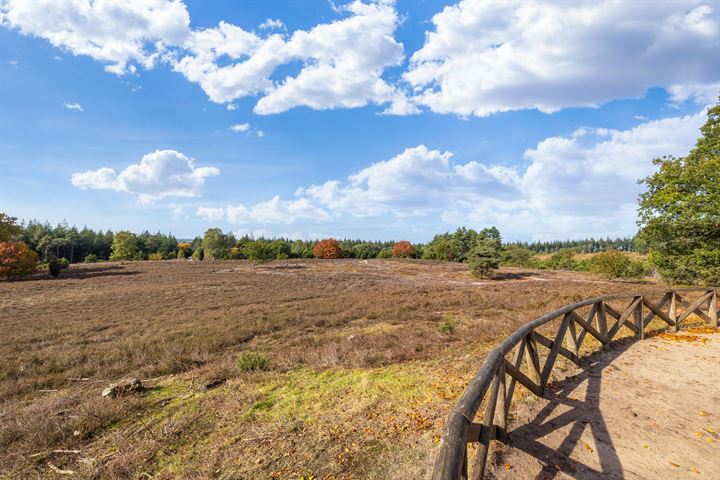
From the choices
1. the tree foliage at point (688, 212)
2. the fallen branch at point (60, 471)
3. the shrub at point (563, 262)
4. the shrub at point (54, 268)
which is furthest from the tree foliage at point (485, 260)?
the shrub at point (54, 268)

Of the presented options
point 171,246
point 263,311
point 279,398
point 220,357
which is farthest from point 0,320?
point 171,246

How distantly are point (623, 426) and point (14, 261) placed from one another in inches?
2381

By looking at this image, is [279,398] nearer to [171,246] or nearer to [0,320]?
[0,320]

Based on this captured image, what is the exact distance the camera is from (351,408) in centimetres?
537

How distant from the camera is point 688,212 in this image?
13.6 m

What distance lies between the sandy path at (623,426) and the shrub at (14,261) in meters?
59.0

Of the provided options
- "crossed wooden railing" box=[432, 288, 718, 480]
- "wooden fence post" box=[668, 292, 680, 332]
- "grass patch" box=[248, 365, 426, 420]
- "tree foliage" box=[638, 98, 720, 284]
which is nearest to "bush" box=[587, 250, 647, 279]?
"tree foliage" box=[638, 98, 720, 284]

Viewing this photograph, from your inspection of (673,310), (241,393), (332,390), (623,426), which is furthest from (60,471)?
(673,310)

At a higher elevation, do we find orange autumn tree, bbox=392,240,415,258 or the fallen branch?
orange autumn tree, bbox=392,240,415,258

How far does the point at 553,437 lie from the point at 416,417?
1.93 m

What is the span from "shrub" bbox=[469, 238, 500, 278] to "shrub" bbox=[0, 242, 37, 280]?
6150 centimetres

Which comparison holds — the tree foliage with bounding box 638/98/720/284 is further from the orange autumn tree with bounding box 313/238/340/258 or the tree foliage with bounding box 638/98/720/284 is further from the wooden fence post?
the orange autumn tree with bounding box 313/238/340/258

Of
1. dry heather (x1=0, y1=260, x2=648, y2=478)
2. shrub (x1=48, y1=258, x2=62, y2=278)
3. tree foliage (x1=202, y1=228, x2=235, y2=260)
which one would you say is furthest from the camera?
tree foliage (x1=202, y1=228, x2=235, y2=260)

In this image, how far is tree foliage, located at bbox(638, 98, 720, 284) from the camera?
1342 cm
